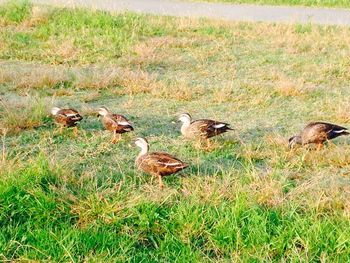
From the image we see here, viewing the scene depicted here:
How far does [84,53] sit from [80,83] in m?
2.24

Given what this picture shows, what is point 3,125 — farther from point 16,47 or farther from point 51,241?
point 16,47

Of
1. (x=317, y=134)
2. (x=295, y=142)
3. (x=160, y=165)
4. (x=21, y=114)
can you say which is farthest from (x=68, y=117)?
(x=317, y=134)

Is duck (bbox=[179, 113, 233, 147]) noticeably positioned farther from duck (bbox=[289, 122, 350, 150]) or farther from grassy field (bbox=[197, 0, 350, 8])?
grassy field (bbox=[197, 0, 350, 8])

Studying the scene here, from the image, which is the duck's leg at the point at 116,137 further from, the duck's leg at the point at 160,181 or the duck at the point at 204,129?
the duck's leg at the point at 160,181

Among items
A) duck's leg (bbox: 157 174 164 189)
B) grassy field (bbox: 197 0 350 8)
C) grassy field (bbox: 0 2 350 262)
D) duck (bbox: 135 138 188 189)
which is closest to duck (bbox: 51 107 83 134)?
grassy field (bbox: 0 2 350 262)

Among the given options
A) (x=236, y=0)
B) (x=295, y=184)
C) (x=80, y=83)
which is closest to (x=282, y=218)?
(x=295, y=184)

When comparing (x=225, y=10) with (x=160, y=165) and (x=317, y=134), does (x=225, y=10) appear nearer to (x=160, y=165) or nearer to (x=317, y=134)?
(x=317, y=134)

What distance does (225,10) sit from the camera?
17.8m

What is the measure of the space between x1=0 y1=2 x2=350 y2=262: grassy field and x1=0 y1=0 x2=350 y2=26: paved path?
9.53ft

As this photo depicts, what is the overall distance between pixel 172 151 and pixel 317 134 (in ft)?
5.35

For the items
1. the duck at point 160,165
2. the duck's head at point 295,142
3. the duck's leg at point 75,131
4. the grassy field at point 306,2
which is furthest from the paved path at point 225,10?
the duck at point 160,165

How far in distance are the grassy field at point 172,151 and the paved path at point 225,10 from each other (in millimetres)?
2905

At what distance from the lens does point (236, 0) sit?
64.7 feet

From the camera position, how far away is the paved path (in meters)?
16.0
